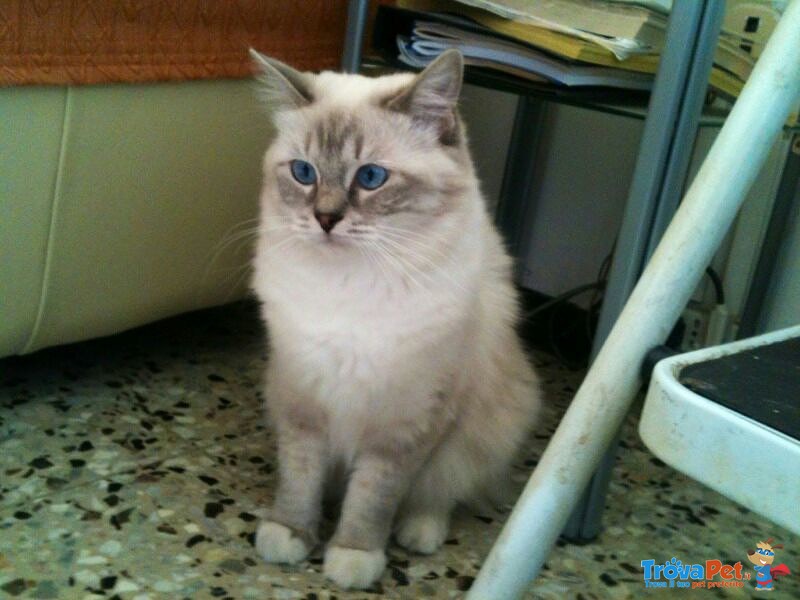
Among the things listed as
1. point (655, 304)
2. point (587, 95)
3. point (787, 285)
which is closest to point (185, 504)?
point (655, 304)

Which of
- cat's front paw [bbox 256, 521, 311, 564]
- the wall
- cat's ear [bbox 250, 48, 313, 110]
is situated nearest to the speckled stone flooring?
cat's front paw [bbox 256, 521, 311, 564]

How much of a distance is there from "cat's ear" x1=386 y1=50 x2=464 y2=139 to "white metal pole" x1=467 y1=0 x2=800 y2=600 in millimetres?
423

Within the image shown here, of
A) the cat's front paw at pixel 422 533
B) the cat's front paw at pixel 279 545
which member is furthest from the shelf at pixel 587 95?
the cat's front paw at pixel 279 545

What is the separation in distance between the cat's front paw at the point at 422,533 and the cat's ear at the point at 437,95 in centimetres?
64

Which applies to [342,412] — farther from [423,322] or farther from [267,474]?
[267,474]

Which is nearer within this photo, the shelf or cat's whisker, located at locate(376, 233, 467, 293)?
cat's whisker, located at locate(376, 233, 467, 293)

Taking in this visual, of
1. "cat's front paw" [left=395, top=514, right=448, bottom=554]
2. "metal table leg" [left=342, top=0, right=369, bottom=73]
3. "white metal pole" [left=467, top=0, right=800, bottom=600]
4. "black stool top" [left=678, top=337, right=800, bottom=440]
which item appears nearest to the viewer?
"black stool top" [left=678, top=337, right=800, bottom=440]

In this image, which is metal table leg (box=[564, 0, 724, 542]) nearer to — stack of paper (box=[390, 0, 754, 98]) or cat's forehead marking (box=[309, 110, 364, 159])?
stack of paper (box=[390, 0, 754, 98])

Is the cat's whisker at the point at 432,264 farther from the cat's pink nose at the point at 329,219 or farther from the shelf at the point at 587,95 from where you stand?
the shelf at the point at 587,95

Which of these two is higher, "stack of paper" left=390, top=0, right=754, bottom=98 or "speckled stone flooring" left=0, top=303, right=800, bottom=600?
"stack of paper" left=390, top=0, right=754, bottom=98

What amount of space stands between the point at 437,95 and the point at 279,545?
2.38 feet

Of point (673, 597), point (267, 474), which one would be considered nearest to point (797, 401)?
point (673, 597)

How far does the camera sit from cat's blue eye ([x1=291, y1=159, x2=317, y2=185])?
1.10m

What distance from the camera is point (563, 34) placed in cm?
128
